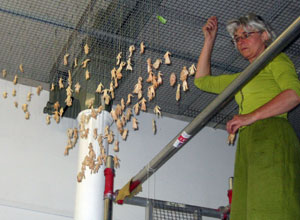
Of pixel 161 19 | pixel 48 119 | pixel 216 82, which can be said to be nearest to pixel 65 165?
pixel 48 119

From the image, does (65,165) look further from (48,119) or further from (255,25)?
(255,25)

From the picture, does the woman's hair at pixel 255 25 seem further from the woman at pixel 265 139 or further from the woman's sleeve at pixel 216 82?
the woman's sleeve at pixel 216 82

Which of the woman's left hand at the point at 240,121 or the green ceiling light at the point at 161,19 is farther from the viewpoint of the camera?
the green ceiling light at the point at 161,19

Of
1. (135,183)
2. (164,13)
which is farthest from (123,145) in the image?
(135,183)

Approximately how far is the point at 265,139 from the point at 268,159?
0.09 m

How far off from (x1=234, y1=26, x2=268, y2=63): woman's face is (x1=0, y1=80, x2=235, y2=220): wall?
223cm

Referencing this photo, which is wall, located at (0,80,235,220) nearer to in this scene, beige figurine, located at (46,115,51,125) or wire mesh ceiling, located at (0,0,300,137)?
beige figurine, located at (46,115,51,125)

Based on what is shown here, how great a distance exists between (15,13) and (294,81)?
9.10 feet

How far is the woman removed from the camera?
2125 millimetres

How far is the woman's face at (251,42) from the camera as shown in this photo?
8.13ft

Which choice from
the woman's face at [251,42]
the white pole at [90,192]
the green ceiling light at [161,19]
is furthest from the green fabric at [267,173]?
the white pole at [90,192]

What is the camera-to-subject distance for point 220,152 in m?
5.88

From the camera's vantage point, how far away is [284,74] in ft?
7.52

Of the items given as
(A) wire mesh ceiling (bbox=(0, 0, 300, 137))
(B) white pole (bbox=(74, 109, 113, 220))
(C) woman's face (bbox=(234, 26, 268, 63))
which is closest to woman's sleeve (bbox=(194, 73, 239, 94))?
(C) woman's face (bbox=(234, 26, 268, 63))
